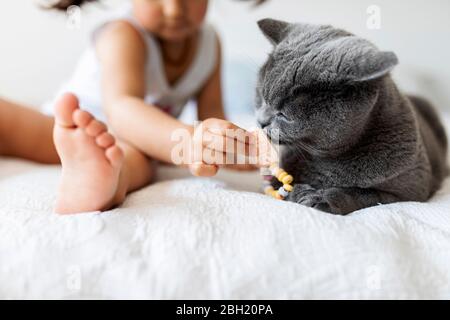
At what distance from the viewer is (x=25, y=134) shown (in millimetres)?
1024

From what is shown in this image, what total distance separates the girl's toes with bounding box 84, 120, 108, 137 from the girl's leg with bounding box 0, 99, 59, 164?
1.53ft

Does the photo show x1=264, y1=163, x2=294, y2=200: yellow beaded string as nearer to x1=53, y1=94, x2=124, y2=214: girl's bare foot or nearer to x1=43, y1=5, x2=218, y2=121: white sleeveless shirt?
x1=53, y1=94, x2=124, y2=214: girl's bare foot

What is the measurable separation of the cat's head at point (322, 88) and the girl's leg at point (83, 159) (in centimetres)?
22

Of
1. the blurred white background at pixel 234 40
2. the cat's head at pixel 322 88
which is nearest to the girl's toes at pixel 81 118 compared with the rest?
the cat's head at pixel 322 88

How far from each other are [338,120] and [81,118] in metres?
0.34

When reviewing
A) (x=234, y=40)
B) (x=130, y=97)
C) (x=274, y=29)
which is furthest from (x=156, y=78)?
(x=234, y=40)

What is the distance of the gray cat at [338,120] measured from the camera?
0.58m

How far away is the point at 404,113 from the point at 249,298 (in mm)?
387

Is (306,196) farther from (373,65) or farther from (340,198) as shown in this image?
(373,65)

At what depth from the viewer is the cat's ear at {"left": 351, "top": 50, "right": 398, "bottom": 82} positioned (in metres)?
0.54

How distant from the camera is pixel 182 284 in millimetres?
499

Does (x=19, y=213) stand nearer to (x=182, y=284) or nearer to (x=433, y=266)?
(x=182, y=284)

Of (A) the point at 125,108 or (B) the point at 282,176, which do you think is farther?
(A) the point at 125,108
